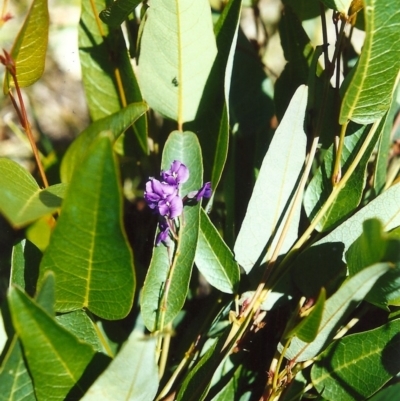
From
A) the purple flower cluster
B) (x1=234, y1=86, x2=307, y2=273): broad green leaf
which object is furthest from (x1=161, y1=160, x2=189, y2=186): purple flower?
(x1=234, y1=86, x2=307, y2=273): broad green leaf

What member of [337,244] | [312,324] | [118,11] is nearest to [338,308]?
[312,324]

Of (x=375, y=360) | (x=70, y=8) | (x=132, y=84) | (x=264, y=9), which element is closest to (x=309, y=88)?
(x=132, y=84)

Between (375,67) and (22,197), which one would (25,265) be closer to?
(22,197)

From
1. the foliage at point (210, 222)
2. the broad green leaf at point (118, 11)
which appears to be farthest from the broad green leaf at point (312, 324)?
the broad green leaf at point (118, 11)

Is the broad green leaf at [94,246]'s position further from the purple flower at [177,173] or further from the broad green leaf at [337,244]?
the broad green leaf at [337,244]

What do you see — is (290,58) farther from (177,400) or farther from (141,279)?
(177,400)
